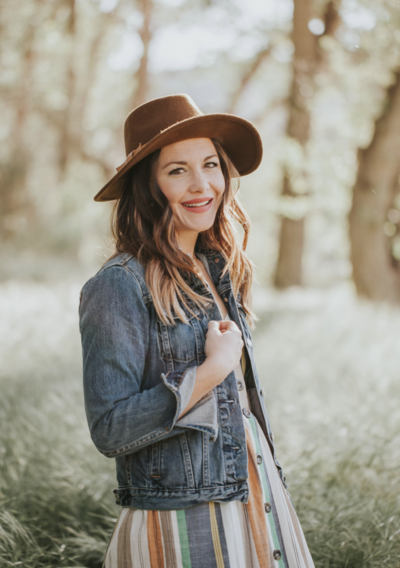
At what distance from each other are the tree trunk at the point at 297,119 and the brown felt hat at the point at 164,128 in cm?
947

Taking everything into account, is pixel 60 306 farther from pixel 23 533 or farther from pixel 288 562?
pixel 288 562

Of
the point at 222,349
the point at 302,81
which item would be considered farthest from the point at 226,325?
the point at 302,81

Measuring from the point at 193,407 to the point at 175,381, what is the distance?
123mm

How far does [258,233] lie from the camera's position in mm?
22250

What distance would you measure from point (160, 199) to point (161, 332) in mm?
528

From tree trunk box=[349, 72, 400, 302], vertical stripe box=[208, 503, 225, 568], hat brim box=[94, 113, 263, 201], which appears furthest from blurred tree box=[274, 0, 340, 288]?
vertical stripe box=[208, 503, 225, 568]

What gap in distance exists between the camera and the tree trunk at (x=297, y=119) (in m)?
10.8

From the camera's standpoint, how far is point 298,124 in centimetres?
1249

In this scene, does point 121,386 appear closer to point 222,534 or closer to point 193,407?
point 193,407

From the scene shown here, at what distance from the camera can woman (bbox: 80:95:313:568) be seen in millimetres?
1590

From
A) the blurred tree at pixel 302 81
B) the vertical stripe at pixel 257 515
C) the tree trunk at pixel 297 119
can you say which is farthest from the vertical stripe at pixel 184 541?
the tree trunk at pixel 297 119

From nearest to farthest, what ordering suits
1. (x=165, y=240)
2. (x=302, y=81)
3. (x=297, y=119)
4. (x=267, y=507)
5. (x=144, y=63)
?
(x=267, y=507)
(x=165, y=240)
(x=302, y=81)
(x=297, y=119)
(x=144, y=63)

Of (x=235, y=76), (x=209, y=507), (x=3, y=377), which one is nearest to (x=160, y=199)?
(x=209, y=507)

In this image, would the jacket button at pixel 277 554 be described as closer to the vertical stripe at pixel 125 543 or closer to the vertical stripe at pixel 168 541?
the vertical stripe at pixel 168 541
